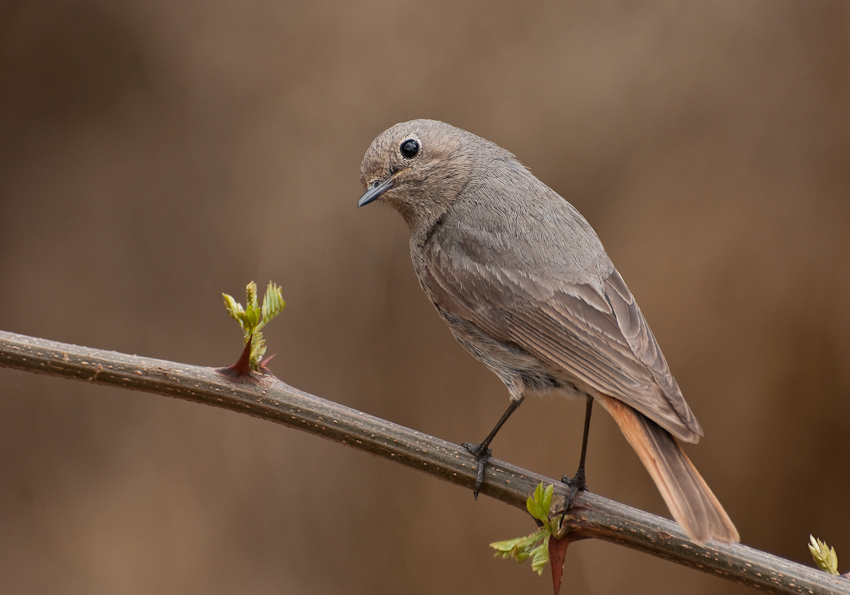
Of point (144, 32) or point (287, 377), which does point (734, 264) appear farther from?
point (144, 32)

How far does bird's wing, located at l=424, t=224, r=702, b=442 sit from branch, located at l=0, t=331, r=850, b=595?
0.39m

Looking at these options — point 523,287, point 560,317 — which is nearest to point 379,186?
point 523,287

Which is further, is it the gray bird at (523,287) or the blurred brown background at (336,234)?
the blurred brown background at (336,234)

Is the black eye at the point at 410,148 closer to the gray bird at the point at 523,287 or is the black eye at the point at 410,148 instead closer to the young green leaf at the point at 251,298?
the gray bird at the point at 523,287

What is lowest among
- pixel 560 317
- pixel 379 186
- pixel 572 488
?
pixel 572 488

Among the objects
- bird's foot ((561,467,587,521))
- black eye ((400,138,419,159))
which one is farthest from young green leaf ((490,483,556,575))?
black eye ((400,138,419,159))

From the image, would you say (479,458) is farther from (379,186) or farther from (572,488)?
(379,186)

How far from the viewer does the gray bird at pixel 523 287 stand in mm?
2551

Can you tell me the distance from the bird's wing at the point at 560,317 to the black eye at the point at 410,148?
424 millimetres

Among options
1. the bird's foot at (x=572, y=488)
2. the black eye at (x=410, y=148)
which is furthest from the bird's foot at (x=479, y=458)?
the black eye at (x=410, y=148)

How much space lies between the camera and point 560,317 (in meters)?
2.87

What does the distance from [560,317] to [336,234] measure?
2019mm

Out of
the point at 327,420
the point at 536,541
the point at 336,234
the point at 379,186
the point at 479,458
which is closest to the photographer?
the point at 536,541

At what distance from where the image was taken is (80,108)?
464 cm
